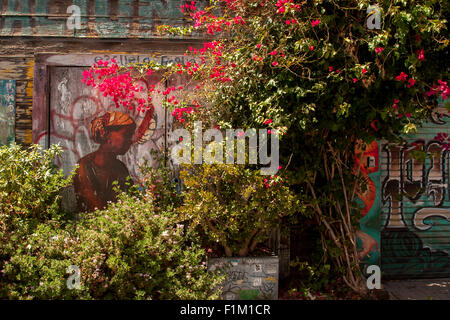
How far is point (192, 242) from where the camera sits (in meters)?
4.19

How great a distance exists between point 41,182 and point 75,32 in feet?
7.23

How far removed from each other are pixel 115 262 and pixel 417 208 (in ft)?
14.4

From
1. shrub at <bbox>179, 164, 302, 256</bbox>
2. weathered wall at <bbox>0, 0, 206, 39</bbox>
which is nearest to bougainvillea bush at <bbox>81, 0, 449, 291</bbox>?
shrub at <bbox>179, 164, 302, 256</bbox>

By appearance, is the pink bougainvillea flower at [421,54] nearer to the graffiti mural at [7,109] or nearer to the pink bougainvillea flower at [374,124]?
the pink bougainvillea flower at [374,124]

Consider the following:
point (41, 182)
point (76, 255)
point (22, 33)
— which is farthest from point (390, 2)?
point (22, 33)

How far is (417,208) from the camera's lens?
18.0ft

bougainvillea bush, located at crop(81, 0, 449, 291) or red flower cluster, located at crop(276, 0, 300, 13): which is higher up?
red flower cluster, located at crop(276, 0, 300, 13)

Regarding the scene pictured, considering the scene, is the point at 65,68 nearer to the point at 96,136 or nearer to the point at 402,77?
the point at 96,136

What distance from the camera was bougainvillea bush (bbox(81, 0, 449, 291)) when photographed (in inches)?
141

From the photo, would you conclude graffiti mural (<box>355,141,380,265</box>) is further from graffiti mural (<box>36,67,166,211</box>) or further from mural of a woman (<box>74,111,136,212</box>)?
mural of a woman (<box>74,111,136,212</box>)

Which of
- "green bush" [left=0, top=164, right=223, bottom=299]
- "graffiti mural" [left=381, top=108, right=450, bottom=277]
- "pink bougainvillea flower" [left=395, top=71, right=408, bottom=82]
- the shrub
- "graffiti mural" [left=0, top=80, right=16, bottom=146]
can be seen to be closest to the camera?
"green bush" [left=0, top=164, right=223, bottom=299]

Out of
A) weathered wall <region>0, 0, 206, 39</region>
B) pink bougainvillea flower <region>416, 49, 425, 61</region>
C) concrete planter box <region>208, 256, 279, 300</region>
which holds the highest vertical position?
weathered wall <region>0, 0, 206, 39</region>

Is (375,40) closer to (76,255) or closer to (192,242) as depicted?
(192,242)

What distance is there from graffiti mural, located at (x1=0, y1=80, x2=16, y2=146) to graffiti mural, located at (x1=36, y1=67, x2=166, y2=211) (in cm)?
53
